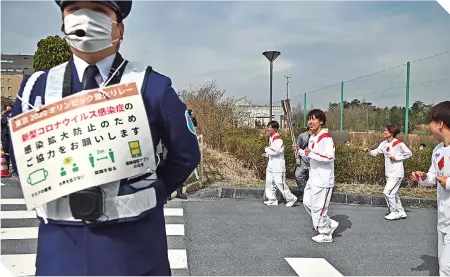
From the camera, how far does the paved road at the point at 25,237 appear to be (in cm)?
496

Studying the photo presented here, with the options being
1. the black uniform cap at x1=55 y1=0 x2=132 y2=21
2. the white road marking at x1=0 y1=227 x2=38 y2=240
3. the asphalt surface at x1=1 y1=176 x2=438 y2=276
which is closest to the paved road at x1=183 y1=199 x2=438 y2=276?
the asphalt surface at x1=1 y1=176 x2=438 y2=276

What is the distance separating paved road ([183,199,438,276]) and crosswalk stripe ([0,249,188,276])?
0.39 feet

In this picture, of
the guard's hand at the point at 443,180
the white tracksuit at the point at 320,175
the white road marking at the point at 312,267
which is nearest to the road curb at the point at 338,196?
the white tracksuit at the point at 320,175

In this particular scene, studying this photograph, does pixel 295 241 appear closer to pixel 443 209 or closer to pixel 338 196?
pixel 443 209

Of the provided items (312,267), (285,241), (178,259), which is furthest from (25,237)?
(312,267)

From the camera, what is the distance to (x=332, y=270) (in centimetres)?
493

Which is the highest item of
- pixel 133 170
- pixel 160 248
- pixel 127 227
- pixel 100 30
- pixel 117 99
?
pixel 100 30

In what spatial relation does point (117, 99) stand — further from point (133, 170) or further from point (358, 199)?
point (358, 199)

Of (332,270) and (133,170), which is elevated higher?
(133,170)

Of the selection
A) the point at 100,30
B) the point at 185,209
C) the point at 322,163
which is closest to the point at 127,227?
the point at 100,30

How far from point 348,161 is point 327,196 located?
14.9 feet

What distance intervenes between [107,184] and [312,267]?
12.2 feet

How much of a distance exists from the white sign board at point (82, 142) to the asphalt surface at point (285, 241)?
3.15 metres

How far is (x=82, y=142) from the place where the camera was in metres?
1.80
